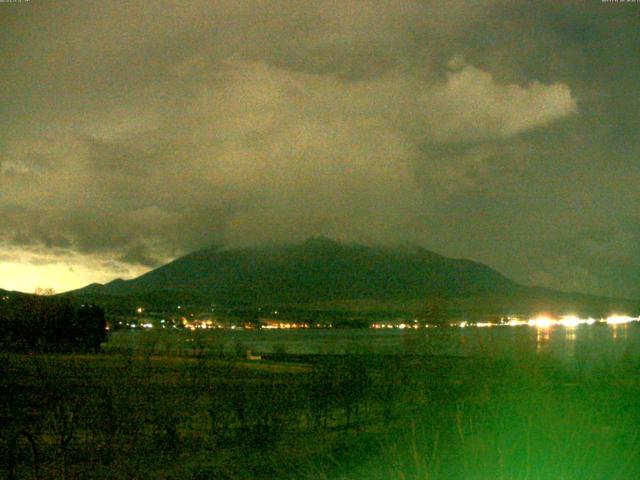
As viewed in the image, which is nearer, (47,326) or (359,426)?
(359,426)

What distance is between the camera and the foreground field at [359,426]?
9070mm

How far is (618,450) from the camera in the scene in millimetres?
9148

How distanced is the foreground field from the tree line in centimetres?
3144

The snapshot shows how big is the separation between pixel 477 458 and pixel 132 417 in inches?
337

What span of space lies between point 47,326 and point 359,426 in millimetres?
45250

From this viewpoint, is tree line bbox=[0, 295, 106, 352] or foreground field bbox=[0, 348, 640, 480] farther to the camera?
tree line bbox=[0, 295, 106, 352]

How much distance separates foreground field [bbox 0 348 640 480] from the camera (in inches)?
357

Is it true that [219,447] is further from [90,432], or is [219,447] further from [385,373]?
[385,373]

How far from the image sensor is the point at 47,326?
189 ft

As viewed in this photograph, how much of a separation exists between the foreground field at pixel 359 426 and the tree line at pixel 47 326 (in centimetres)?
3144

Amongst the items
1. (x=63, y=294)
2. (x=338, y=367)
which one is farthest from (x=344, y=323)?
(x=338, y=367)

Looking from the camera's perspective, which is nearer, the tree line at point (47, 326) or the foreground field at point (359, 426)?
the foreground field at point (359, 426)

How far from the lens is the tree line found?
54.7 m

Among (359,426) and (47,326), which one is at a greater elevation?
(47,326)
